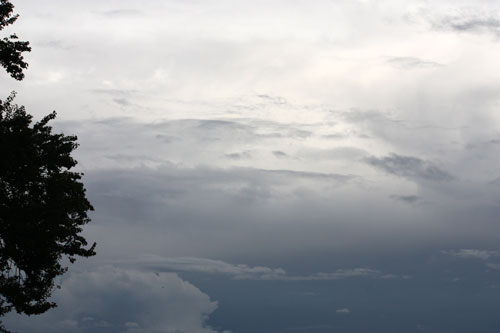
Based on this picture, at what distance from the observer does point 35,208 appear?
3095cm

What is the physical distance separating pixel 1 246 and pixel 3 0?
11.4m

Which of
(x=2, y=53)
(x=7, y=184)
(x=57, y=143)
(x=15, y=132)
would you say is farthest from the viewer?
(x=57, y=143)

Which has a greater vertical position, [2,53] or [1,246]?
[2,53]

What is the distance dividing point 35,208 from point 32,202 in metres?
0.46

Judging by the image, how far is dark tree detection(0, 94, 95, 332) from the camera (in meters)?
30.0

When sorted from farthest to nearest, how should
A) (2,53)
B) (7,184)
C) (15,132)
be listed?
(7,184), (15,132), (2,53)

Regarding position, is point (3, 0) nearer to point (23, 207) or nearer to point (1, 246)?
point (23, 207)

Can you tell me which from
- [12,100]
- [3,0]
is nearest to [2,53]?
[3,0]

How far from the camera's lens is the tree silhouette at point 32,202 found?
2853 centimetres

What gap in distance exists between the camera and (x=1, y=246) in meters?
31.6

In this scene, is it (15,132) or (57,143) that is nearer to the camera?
(15,132)

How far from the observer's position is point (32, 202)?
31.2m

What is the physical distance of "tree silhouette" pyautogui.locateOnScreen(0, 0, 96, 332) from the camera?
28531 mm

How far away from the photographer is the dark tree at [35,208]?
2995cm
